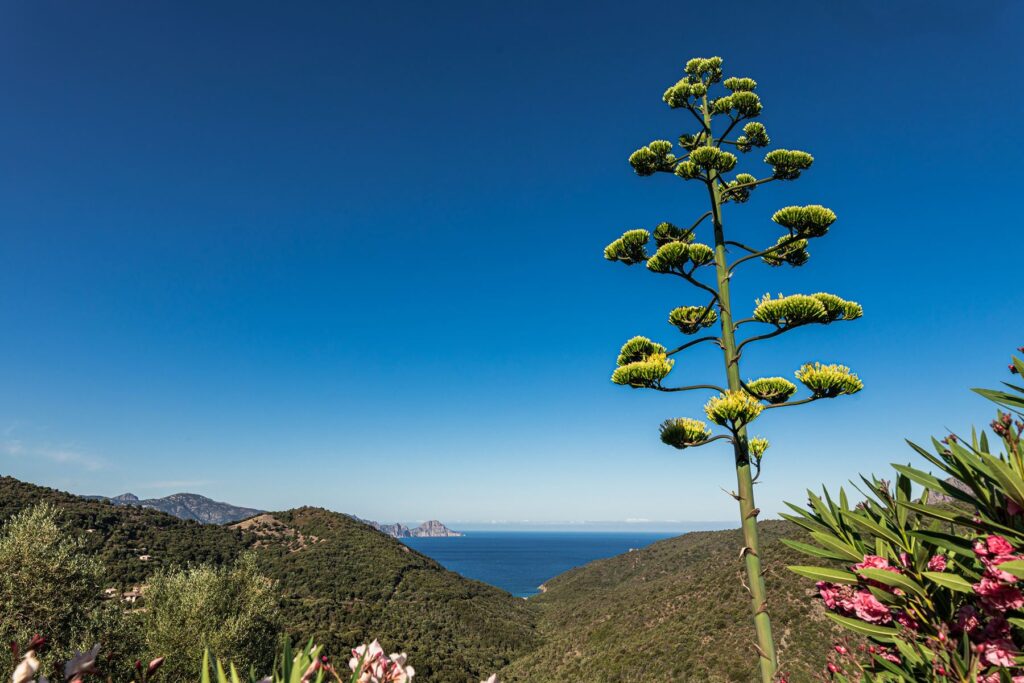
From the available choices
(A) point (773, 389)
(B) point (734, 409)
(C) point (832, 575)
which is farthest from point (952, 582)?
(A) point (773, 389)

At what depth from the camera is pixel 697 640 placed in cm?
3209

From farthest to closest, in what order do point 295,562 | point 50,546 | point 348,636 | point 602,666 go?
point 295,562 → point 348,636 → point 602,666 → point 50,546

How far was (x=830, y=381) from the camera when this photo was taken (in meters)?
4.12

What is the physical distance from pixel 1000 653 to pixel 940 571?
52 centimetres

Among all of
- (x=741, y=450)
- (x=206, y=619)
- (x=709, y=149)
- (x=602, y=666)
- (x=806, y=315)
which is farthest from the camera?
(x=602, y=666)

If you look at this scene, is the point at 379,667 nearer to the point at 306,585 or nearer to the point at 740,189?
the point at 740,189

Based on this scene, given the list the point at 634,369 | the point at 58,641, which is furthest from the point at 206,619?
the point at 634,369

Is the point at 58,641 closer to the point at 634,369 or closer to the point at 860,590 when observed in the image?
the point at 634,369

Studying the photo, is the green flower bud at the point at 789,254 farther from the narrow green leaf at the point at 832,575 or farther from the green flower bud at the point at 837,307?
the narrow green leaf at the point at 832,575

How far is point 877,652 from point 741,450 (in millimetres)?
1483

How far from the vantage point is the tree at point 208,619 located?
20.7 m

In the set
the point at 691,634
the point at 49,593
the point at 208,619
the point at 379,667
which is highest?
the point at 379,667

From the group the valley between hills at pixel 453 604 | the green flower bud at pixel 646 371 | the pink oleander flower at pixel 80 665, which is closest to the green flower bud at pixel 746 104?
the green flower bud at pixel 646 371

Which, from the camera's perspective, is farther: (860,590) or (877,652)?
(877,652)
